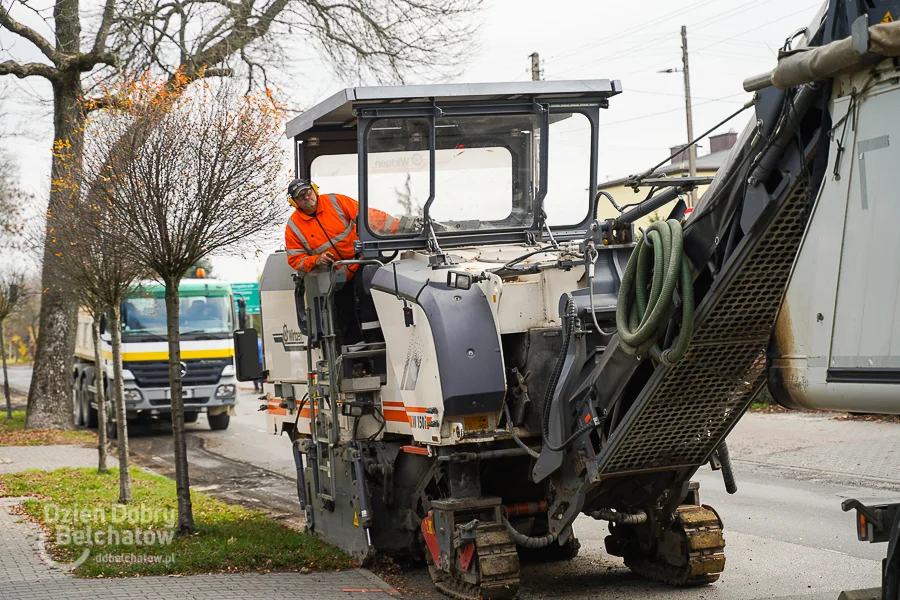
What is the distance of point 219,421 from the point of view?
2238 cm

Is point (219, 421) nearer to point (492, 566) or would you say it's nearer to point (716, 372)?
point (492, 566)

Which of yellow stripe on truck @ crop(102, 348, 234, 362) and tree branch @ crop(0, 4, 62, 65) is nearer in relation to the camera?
tree branch @ crop(0, 4, 62, 65)

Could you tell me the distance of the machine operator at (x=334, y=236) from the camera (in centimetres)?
856

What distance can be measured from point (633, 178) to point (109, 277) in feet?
28.1

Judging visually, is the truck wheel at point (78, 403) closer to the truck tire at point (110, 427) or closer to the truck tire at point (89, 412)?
the truck tire at point (89, 412)

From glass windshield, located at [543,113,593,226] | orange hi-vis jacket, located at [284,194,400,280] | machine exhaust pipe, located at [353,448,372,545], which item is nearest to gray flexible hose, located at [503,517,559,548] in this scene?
machine exhaust pipe, located at [353,448,372,545]

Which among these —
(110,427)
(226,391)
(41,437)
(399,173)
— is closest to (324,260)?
(399,173)

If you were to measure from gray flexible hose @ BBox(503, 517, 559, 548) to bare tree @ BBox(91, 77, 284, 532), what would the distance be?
12.0 ft

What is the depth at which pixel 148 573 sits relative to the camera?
8.16 metres

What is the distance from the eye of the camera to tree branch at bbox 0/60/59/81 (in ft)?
65.3

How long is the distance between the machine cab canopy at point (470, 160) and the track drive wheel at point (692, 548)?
8.29 ft

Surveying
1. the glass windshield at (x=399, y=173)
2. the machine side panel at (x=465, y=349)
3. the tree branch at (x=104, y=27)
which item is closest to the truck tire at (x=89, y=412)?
the tree branch at (x=104, y=27)

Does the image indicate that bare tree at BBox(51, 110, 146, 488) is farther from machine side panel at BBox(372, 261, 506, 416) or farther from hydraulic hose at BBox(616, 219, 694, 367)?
hydraulic hose at BBox(616, 219, 694, 367)

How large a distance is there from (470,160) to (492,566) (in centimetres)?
329
